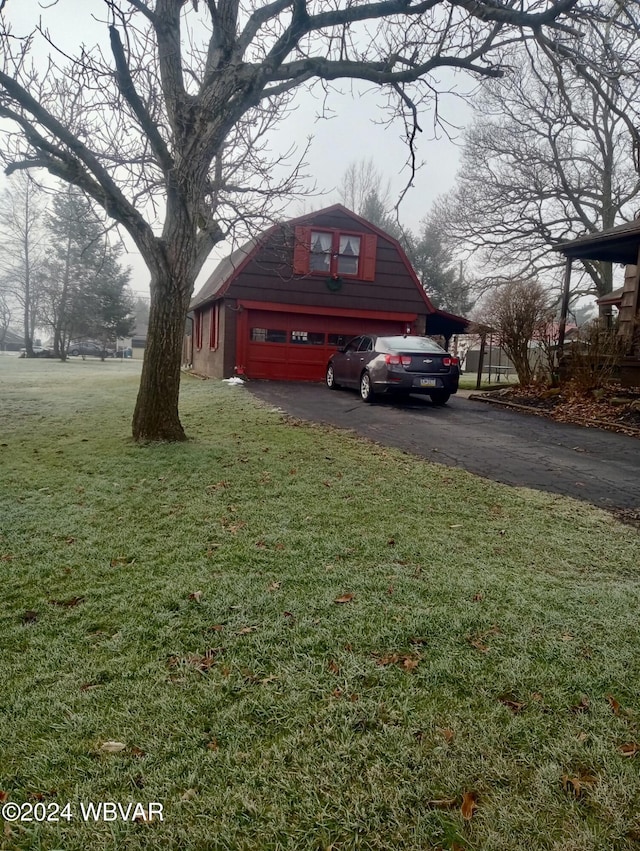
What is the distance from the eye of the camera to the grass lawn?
4.74 ft

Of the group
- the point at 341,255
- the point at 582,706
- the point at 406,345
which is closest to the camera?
the point at 582,706

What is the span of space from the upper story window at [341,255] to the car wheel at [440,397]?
23.9ft

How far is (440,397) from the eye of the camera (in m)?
10.8

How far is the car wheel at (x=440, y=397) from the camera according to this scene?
10.6 m

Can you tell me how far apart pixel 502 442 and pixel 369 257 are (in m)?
11.5

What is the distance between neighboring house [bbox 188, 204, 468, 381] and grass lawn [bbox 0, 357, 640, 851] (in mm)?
12020

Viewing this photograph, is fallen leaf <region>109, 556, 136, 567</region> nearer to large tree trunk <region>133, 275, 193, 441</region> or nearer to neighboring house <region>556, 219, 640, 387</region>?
large tree trunk <region>133, 275, 193, 441</region>

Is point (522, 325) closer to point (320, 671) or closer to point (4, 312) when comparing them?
point (320, 671)

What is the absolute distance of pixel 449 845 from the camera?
1342 millimetres

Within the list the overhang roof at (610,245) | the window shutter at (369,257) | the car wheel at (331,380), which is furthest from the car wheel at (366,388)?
the window shutter at (369,257)

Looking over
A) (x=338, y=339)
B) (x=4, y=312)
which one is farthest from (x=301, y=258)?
(x=4, y=312)

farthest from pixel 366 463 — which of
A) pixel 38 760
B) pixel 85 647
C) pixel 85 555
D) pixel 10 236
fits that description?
pixel 10 236

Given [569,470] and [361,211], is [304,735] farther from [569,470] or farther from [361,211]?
[361,211]

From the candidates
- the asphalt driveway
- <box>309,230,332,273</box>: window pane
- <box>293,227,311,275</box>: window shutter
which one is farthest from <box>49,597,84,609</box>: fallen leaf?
<box>309,230,332,273</box>: window pane
